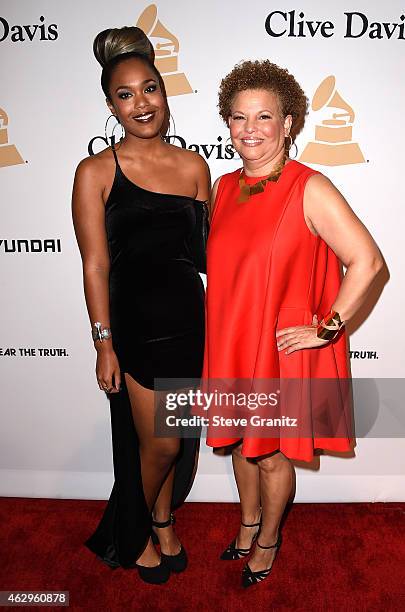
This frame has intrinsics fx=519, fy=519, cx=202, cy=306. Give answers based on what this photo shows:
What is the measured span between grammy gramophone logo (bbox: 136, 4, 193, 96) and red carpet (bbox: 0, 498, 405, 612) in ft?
6.93

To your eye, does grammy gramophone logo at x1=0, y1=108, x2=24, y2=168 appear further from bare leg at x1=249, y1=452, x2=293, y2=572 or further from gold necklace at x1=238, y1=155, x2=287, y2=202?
bare leg at x1=249, y1=452, x2=293, y2=572

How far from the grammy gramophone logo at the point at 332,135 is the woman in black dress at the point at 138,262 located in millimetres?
561

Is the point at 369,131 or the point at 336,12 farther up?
the point at 336,12

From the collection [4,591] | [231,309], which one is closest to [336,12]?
[231,309]

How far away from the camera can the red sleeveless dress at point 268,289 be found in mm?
1775

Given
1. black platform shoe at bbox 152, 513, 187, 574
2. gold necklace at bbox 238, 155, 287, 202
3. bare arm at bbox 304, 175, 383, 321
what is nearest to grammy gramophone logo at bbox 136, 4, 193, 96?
gold necklace at bbox 238, 155, 287, 202

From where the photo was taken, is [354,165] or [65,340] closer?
[354,165]

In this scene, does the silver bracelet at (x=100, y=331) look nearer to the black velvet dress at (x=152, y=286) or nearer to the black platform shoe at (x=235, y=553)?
the black velvet dress at (x=152, y=286)

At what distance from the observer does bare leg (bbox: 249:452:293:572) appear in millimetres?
2105

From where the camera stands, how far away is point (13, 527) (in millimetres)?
2613

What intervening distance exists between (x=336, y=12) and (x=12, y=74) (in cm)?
141

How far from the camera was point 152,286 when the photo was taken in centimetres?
196

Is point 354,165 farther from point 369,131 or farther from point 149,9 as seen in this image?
point 149,9
